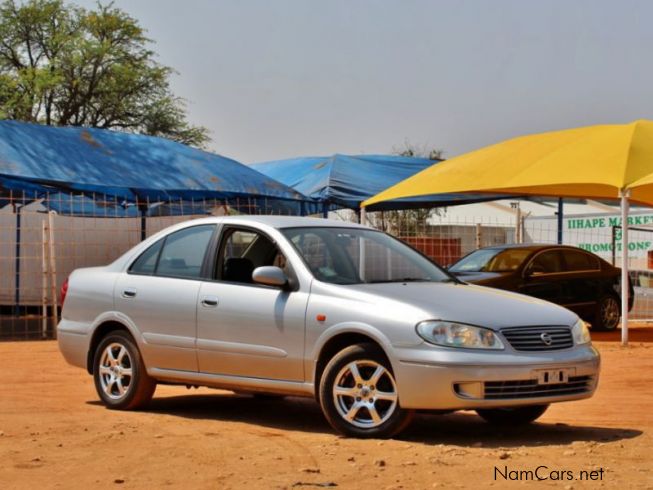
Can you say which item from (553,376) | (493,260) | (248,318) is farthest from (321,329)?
(493,260)

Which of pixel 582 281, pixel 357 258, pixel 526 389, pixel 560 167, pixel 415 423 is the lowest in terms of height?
pixel 415 423

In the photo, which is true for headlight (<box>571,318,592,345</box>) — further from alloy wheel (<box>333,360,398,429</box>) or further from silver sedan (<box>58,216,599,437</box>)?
alloy wheel (<box>333,360,398,429</box>)

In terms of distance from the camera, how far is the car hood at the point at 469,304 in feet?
26.6

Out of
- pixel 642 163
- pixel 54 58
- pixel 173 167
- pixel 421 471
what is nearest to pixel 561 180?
pixel 642 163

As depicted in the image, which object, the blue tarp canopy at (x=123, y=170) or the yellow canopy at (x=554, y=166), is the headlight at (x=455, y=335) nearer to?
the yellow canopy at (x=554, y=166)

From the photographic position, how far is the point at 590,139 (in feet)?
67.3

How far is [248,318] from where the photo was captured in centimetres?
891

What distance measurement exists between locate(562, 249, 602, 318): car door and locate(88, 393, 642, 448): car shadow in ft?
34.5

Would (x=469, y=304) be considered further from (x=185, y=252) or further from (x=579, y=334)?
(x=185, y=252)

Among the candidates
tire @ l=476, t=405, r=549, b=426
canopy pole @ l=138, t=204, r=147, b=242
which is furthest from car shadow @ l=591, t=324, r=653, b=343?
tire @ l=476, t=405, r=549, b=426

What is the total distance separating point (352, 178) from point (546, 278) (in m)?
5.44

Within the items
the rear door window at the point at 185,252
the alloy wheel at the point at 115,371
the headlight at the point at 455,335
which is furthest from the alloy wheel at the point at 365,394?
the alloy wheel at the point at 115,371

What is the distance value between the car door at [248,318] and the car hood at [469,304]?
1.79 ft

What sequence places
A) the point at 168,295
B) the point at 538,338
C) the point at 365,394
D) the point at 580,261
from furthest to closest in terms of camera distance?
the point at 580,261 < the point at 168,295 < the point at 538,338 < the point at 365,394
